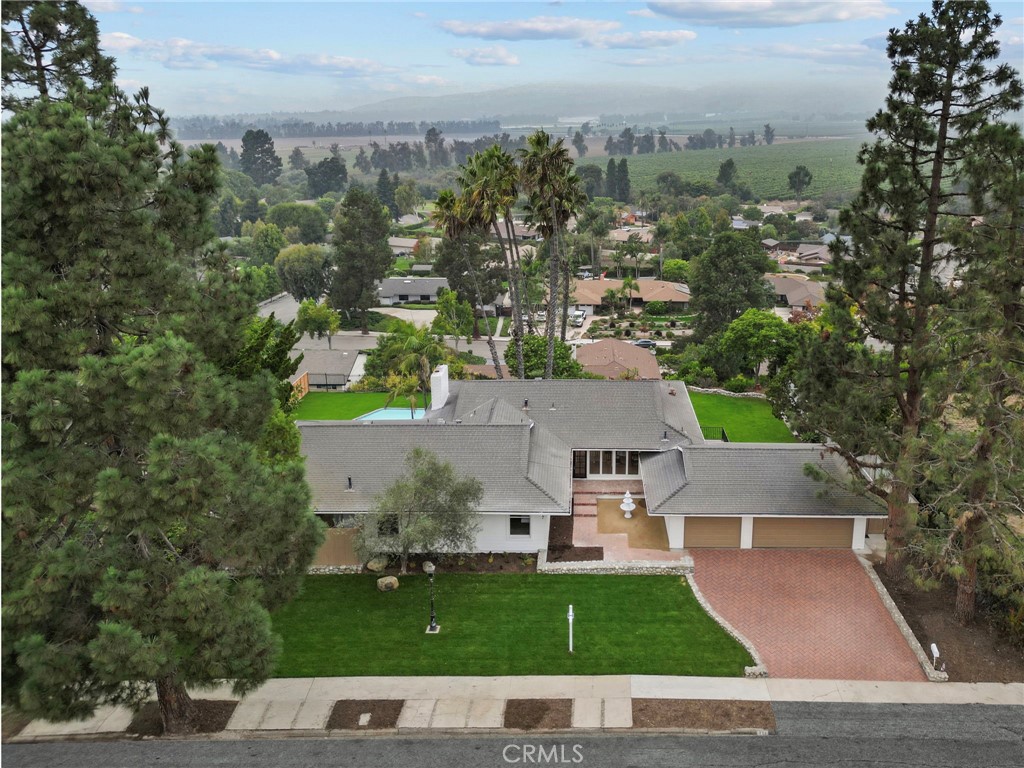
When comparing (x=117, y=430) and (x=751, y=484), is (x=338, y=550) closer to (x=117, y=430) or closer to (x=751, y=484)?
(x=117, y=430)

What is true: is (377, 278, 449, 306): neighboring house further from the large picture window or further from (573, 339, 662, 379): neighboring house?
the large picture window

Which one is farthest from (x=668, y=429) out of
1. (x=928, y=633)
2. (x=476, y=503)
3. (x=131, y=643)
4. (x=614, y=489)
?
(x=131, y=643)

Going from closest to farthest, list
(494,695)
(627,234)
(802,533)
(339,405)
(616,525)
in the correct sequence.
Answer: (494,695)
(802,533)
(616,525)
(339,405)
(627,234)

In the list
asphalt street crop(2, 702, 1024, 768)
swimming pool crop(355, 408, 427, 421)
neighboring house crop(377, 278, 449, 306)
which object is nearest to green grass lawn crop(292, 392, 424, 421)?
swimming pool crop(355, 408, 427, 421)

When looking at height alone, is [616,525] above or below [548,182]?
below

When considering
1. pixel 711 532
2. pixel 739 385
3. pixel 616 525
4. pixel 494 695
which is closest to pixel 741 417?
pixel 739 385

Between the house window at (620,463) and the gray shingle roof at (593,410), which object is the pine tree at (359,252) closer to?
the gray shingle roof at (593,410)
